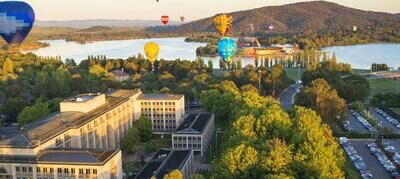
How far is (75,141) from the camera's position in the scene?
1742 centimetres

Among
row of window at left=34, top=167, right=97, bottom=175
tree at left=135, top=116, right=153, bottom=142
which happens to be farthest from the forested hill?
row of window at left=34, top=167, right=97, bottom=175

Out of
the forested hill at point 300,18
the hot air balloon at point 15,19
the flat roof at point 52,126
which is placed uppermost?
the forested hill at point 300,18

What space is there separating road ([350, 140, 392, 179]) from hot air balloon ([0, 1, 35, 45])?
1452 cm

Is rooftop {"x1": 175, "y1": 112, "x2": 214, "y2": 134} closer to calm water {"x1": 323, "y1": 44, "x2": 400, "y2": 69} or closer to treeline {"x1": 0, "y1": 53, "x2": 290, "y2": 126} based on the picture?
treeline {"x1": 0, "y1": 53, "x2": 290, "y2": 126}

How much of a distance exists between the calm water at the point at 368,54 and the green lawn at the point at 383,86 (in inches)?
527

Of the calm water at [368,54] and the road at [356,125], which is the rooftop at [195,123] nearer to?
the road at [356,125]

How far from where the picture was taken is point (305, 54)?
52062 millimetres

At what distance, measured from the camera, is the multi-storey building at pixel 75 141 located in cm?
1405

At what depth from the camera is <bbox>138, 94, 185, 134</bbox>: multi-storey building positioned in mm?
24797

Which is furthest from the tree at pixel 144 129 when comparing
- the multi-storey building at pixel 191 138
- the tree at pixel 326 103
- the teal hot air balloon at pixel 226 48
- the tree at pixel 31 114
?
the tree at pixel 326 103

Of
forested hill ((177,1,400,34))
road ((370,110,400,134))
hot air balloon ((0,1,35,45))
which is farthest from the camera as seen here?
forested hill ((177,1,400,34))

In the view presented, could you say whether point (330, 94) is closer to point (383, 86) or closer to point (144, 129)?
point (144, 129)

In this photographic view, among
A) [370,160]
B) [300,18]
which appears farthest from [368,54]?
[300,18]

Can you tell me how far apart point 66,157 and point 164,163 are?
11.5ft
